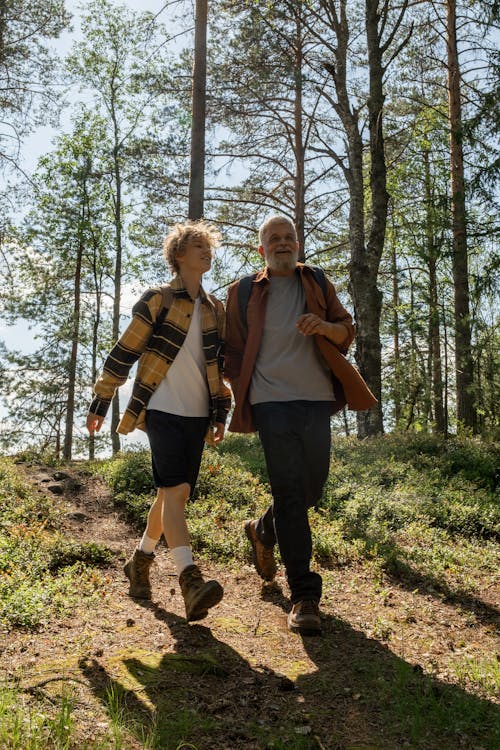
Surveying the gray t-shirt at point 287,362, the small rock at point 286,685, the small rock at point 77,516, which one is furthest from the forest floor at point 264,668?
the small rock at point 77,516

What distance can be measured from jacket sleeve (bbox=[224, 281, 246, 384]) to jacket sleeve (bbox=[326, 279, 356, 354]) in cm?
62

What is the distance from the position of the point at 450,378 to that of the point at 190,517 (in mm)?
14428

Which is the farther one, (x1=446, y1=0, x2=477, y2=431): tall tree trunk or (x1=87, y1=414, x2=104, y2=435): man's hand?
(x1=446, y1=0, x2=477, y2=431): tall tree trunk

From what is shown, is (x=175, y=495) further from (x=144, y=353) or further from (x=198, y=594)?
(x=144, y=353)

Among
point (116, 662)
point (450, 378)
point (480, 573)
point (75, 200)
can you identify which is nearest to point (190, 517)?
point (480, 573)

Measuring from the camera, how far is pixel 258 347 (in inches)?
171

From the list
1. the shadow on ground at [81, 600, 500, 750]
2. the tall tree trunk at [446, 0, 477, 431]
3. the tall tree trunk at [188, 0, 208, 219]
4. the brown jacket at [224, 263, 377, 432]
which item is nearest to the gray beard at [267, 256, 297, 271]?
the brown jacket at [224, 263, 377, 432]

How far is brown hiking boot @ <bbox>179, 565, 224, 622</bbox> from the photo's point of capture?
371cm

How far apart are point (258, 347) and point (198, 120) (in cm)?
835

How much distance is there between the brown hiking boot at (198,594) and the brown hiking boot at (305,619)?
0.56m

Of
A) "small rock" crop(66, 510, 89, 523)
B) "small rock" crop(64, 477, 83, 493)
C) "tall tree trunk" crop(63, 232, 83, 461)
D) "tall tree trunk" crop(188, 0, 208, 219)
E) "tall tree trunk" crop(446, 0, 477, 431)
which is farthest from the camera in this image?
"tall tree trunk" crop(63, 232, 83, 461)

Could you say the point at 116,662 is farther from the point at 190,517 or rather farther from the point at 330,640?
the point at 190,517

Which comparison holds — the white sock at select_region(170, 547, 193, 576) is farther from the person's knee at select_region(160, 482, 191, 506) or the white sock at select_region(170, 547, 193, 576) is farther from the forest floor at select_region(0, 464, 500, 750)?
the forest floor at select_region(0, 464, 500, 750)

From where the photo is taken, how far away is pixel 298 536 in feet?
13.6
